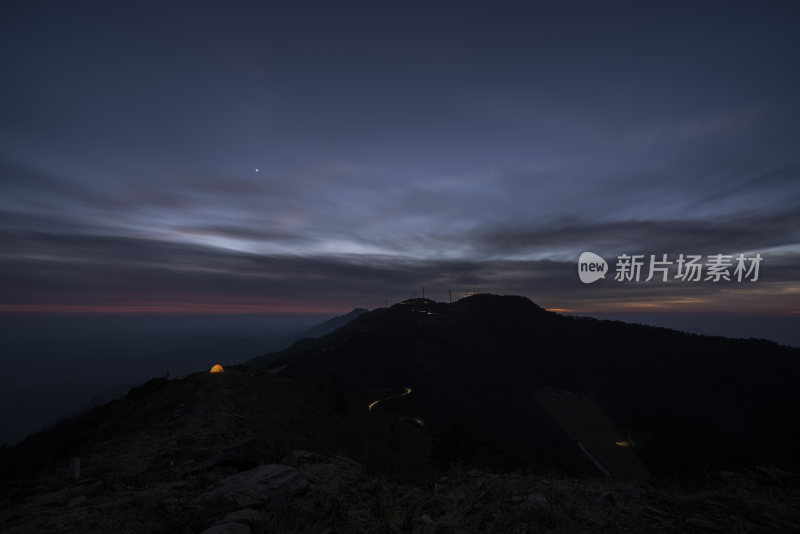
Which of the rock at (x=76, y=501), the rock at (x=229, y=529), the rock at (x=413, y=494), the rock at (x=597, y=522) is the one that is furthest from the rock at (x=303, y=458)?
the rock at (x=597, y=522)

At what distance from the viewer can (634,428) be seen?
8912 cm

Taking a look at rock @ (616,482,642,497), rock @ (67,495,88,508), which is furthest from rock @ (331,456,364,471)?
rock @ (616,482,642,497)

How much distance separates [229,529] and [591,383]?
463 ft

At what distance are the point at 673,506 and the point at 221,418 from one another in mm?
23296

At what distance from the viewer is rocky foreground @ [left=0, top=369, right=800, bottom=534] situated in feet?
26.1

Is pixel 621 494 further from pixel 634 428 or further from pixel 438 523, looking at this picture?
pixel 634 428

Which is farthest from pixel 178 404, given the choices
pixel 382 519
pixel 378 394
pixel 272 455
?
pixel 378 394

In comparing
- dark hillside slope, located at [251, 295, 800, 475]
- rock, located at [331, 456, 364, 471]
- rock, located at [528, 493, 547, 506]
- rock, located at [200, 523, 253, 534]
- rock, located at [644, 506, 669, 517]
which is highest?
rock, located at [200, 523, 253, 534]

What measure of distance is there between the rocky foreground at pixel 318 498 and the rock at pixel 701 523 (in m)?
0.05

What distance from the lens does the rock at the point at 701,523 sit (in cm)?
→ 771

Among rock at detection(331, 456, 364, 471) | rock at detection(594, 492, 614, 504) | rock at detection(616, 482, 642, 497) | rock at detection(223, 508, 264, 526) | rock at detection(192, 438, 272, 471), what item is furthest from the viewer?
rock at detection(331, 456, 364, 471)

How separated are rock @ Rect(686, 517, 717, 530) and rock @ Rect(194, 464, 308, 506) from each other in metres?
10.6

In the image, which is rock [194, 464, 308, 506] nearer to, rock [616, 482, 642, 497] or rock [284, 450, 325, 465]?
rock [284, 450, 325, 465]

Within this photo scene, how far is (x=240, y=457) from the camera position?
1195 centimetres
